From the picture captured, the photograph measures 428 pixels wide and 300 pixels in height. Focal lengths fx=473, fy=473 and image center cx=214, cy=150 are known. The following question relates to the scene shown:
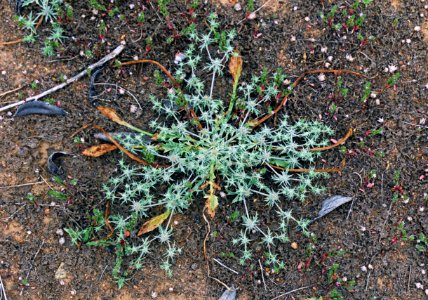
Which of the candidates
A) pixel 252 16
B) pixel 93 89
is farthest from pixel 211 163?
pixel 252 16

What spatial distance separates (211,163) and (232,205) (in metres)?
0.41

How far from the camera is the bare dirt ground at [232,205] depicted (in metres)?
3.85

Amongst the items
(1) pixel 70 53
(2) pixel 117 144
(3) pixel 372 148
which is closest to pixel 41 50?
(1) pixel 70 53

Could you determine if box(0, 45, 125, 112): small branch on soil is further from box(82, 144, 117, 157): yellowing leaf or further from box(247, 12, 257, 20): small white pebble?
box(247, 12, 257, 20): small white pebble

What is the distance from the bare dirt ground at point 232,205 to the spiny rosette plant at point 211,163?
0.12 meters

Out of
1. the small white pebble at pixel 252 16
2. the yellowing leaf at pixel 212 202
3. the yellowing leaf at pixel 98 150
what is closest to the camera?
the yellowing leaf at pixel 212 202

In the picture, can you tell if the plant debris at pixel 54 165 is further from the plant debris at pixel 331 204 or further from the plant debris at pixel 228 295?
the plant debris at pixel 331 204

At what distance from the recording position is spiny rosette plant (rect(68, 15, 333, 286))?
3803 millimetres

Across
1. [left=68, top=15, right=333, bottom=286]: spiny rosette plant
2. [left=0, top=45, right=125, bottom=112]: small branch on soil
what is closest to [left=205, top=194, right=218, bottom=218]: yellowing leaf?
[left=68, top=15, right=333, bottom=286]: spiny rosette plant

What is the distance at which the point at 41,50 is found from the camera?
4043 millimetres

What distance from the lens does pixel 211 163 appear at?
12.6ft

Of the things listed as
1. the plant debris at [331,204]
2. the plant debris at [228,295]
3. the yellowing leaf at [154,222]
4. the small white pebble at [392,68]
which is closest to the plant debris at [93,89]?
the yellowing leaf at [154,222]

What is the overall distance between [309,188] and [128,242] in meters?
1.57

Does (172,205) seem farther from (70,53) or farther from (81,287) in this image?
(70,53)
